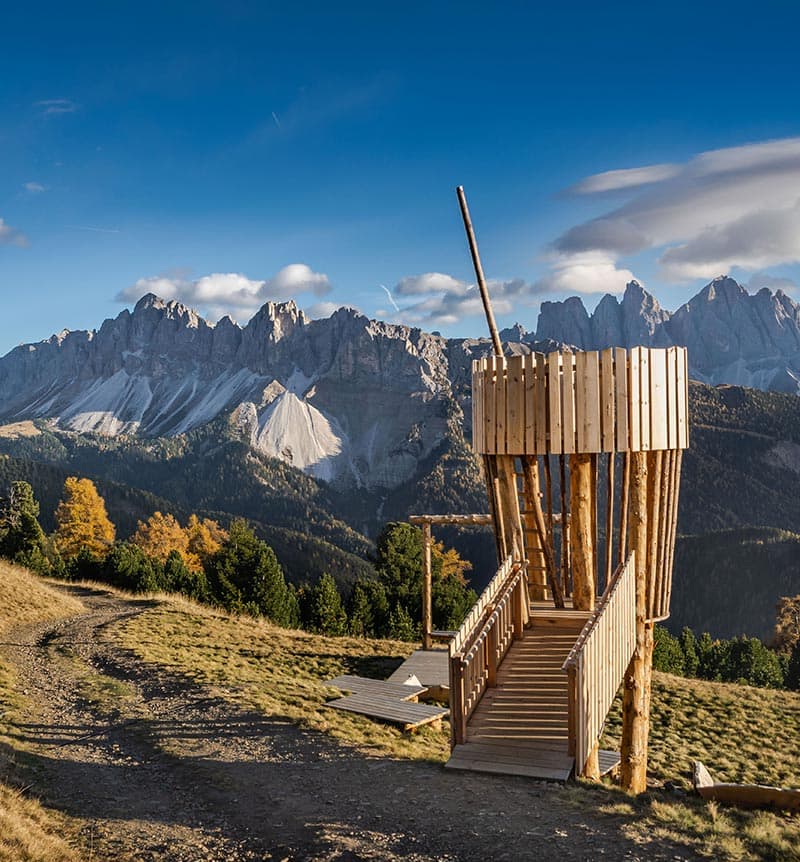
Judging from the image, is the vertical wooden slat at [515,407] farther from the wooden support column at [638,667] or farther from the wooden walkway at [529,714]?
the wooden walkway at [529,714]

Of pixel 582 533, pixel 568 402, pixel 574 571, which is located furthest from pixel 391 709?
pixel 568 402

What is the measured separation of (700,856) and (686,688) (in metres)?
16.2

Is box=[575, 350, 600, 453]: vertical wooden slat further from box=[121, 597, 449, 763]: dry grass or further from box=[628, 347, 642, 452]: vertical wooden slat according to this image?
box=[121, 597, 449, 763]: dry grass

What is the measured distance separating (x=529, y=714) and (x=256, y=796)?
3766 mm

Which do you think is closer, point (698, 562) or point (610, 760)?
point (610, 760)

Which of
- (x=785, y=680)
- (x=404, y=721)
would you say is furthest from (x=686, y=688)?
→ (x=785, y=680)

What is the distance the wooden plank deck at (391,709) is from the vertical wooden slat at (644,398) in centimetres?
663

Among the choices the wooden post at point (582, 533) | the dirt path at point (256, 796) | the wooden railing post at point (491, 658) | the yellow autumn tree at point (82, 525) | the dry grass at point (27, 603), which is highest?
the wooden post at point (582, 533)

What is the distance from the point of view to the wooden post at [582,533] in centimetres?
1165

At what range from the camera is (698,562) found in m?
111

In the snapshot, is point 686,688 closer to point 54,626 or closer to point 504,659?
point 504,659

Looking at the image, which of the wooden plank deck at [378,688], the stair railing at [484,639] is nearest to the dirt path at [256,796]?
the stair railing at [484,639]

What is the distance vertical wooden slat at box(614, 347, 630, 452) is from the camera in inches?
414

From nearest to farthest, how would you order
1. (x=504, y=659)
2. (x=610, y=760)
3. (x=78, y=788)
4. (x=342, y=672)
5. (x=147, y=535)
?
(x=78, y=788)
(x=504, y=659)
(x=610, y=760)
(x=342, y=672)
(x=147, y=535)
